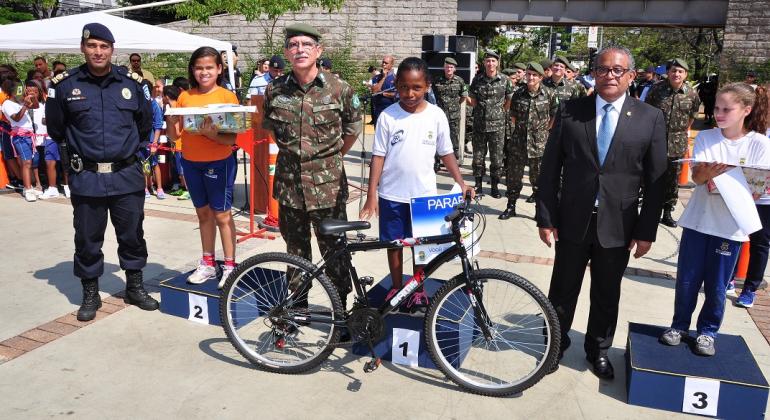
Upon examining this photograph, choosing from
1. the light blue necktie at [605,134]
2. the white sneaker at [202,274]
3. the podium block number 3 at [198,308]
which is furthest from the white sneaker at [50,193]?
the light blue necktie at [605,134]

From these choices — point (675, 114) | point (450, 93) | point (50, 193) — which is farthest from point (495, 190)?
point (50, 193)

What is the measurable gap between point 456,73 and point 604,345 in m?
8.22

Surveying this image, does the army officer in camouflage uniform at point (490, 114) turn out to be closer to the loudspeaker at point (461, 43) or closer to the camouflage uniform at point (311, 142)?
the loudspeaker at point (461, 43)

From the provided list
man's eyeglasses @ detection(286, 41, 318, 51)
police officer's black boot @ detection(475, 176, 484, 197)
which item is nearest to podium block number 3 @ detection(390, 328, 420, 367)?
man's eyeglasses @ detection(286, 41, 318, 51)

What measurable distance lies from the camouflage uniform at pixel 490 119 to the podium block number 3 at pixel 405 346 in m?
5.44

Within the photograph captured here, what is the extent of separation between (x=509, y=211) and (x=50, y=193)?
252 inches

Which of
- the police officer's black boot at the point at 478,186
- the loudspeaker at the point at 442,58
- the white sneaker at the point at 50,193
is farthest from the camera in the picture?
the loudspeaker at the point at 442,58

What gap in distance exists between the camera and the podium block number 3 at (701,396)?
11.2 ft

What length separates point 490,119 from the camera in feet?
29.3

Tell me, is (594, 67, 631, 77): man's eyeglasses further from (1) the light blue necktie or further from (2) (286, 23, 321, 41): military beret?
(2) (286, 23, 321, 41): military beret

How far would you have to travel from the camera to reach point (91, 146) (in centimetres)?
450

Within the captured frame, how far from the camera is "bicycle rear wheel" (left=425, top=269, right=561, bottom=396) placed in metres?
3.50

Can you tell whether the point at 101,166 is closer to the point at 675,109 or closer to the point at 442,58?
the point at 675,109

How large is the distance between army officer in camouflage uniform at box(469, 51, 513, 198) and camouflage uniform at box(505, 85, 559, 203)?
2.81ft
